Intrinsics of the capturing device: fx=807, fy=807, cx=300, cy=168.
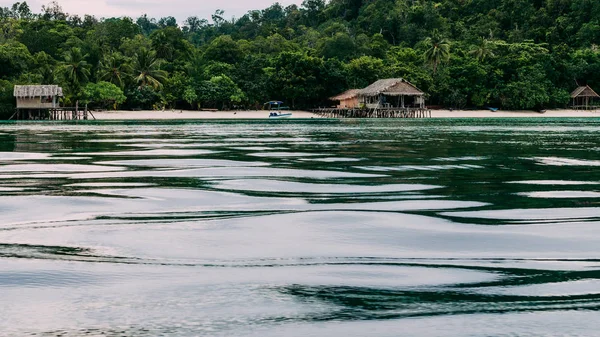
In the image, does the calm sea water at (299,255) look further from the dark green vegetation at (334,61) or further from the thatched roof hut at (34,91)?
the dark green vegetation at (334,61)

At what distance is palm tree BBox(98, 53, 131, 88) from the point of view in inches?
2918

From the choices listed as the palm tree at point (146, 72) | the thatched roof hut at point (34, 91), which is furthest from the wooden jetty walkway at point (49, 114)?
the palm tree at point (146, 72)

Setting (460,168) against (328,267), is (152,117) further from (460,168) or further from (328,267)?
(328,267)

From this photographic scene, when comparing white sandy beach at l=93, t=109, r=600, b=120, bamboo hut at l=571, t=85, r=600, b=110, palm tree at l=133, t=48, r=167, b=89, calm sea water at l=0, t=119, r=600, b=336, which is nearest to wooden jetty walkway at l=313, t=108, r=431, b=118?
white sandy beach at l=93, t=109, r=600, b=120

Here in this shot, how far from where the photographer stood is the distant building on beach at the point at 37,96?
66.8 m

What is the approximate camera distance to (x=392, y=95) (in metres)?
74.1

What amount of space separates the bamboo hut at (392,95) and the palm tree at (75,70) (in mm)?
25330

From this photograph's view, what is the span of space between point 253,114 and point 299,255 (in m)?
68.4

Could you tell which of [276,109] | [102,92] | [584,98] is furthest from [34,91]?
[584,98]

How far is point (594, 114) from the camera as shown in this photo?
78.8 metres

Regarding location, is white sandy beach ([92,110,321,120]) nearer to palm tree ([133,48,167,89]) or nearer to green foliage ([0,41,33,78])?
palm tree ([133,48,167,89])

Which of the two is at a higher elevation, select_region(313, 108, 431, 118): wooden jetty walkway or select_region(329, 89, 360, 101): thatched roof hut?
select_region(329, 89, 360, 101): thatched roof hut

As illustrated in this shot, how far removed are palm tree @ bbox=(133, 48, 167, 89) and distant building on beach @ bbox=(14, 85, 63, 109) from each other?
30.7 feet

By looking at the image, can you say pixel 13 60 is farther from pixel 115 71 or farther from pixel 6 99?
pixel 115 71
